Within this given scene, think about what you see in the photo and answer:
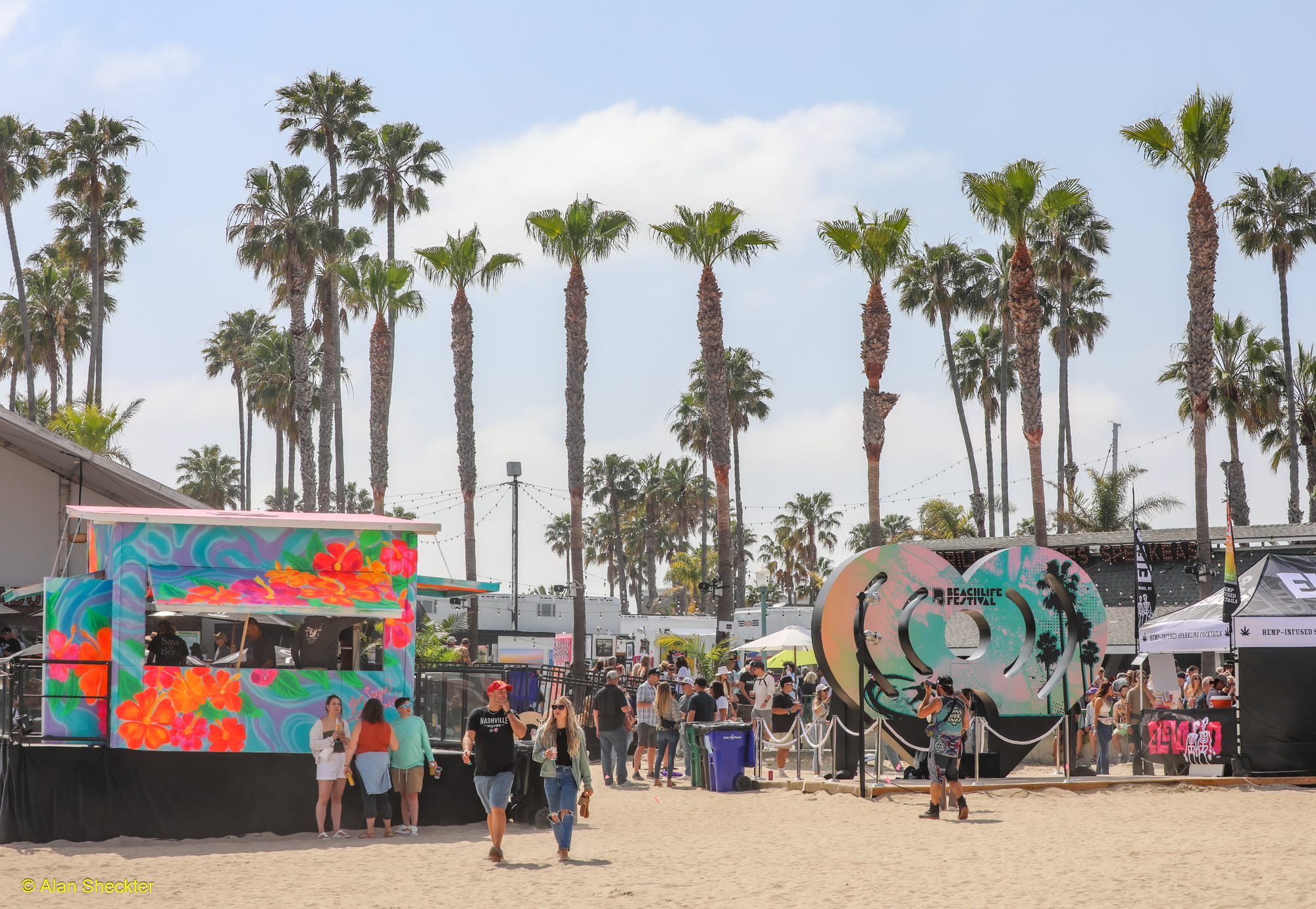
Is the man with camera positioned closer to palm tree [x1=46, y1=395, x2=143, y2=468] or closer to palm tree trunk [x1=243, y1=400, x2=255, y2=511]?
palm tree [x1=46, y1=395, x2=143, y2=468]

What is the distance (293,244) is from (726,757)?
25342mm

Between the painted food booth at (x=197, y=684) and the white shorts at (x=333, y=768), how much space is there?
0.51m

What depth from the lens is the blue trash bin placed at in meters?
17.6

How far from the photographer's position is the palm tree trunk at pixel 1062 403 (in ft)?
141

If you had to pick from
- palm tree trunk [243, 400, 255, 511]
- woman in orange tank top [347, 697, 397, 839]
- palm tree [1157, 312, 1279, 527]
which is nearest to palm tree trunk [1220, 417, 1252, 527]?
palm tree [1157, 312, 1279, 527]

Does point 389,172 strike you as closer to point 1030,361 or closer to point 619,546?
point 1030,361

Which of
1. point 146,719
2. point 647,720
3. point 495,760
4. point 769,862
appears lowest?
point 769,862

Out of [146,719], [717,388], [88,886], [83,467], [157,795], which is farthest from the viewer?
[717,388]

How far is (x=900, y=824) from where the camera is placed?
13.6 meters

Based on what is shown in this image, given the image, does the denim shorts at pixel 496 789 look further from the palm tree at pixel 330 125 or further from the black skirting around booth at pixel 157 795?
the palm tree at pixel 330 125

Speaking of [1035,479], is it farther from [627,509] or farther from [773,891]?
[627,509]

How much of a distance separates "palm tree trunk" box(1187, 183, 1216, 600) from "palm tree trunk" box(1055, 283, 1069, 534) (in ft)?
51.4

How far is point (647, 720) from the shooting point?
64.3 feet

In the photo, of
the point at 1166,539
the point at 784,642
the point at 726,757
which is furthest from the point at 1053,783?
the point at 1166,539
